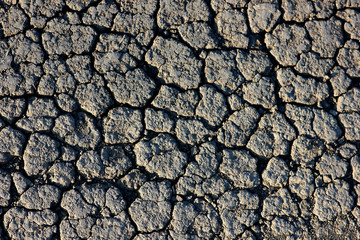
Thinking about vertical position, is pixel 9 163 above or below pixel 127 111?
below

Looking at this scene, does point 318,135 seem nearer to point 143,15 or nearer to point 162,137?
Answer: point 162,137

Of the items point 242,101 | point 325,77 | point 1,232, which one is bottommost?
point 1,232

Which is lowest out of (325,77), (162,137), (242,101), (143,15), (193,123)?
(162,137)

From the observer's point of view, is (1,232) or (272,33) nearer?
(1,232)

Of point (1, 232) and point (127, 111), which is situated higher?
point (127, 111)

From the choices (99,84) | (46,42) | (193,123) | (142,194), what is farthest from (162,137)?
(46,42)

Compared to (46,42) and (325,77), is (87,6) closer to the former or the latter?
(46,42)

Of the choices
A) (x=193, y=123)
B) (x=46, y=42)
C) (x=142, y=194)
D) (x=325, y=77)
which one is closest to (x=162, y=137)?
(x=193, y=123)
